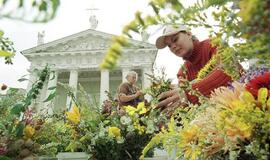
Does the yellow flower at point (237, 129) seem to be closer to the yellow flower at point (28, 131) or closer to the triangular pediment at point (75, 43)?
the yellow flower at point (28, 131)

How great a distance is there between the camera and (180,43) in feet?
5.46

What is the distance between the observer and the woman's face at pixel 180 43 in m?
1.65

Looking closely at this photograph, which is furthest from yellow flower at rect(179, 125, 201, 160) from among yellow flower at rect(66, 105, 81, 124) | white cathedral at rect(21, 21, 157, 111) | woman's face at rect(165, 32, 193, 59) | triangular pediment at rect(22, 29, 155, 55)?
triangular pediment at rect(22, 29, 155, 55)

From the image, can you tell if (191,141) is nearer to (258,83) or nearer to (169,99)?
(258,83)

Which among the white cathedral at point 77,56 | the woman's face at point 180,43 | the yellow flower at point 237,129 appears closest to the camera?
the yellow flower at point 237,129

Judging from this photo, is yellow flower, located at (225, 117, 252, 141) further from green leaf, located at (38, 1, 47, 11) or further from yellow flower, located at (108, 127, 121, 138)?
yellow flower, located at (108, 127, 121, 138)

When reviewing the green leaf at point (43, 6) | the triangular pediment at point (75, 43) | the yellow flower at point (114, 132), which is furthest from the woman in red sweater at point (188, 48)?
the triangular pediment at point (75, 43)

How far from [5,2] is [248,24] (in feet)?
0.65

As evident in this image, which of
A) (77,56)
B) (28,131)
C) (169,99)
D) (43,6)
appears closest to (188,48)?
(169,99)

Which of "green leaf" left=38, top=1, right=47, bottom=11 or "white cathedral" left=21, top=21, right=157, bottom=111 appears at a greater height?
"white cathedral" left=21, top=21, right=157, bottom=111

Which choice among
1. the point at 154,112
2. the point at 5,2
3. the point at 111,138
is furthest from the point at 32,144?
the point at 5,2

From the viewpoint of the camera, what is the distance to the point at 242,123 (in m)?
0.59

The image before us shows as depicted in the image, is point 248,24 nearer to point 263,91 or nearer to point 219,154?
point 263,91

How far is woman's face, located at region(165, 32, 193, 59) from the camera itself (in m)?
1.65
